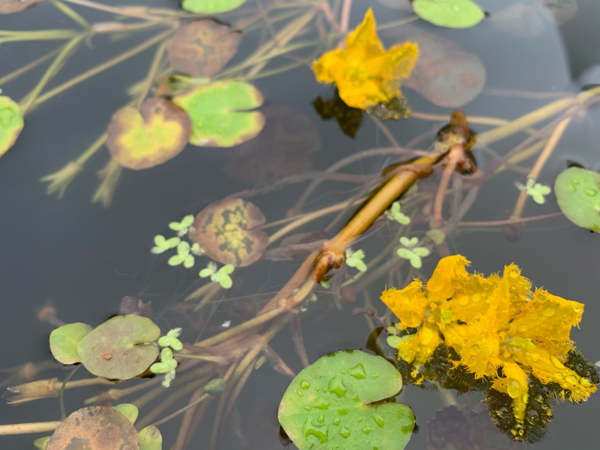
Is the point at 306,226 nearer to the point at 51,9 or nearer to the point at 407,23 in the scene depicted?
the point at 407,23

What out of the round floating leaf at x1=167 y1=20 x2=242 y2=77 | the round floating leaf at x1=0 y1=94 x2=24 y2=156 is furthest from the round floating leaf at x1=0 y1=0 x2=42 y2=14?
the round floating leaf at x1=167 y1=20 x2=242 y2=77

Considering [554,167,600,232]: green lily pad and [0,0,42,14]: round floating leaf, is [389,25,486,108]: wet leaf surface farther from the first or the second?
[0,0,42,14]: round floating leaf

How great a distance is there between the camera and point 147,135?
5.50 ft

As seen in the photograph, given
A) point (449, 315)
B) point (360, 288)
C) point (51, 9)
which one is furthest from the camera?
point (51, 9)

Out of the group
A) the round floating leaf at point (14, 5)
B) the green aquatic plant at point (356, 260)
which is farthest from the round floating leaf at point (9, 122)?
the green aquatic plant at point (356, 260)

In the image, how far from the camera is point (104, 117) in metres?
1.77

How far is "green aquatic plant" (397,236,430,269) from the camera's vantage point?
4.87 feet

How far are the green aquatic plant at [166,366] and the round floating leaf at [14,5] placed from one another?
202 centimetres

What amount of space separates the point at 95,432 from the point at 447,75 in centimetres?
205

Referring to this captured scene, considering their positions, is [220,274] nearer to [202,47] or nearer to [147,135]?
[147,135]

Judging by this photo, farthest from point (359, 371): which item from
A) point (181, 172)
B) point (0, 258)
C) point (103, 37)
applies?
point (103, 37)

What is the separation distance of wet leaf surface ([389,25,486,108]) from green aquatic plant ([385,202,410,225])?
0.62m

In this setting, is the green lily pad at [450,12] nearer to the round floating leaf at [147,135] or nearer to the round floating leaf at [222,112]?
the round floating leaf at [222,112]

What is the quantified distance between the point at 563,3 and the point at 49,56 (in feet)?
9.12
